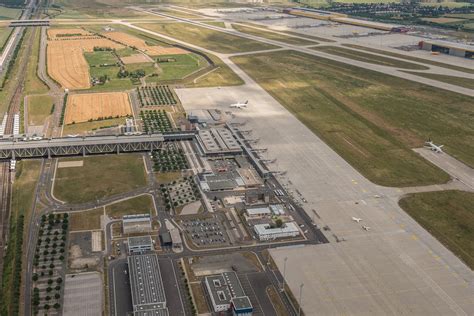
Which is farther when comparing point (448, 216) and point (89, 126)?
point (89, 126)

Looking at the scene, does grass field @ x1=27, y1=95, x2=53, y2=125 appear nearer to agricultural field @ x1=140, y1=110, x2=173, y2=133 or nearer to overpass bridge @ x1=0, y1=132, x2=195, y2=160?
overpass bridge @ x1=0, y1=132, x2=195, y2=160

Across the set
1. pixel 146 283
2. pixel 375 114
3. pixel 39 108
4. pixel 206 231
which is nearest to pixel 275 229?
pixel 206 231

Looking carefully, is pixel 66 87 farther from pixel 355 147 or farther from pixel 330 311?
pixel 330 311

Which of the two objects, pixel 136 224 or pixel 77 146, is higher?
pixel 77 146

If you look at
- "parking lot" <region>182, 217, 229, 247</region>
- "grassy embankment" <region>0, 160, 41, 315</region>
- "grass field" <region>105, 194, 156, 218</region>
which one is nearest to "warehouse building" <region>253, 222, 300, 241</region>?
"parking lot" <region>182, 217, 229, 247</region>

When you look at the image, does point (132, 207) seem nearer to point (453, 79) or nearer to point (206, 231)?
point (206, 231)

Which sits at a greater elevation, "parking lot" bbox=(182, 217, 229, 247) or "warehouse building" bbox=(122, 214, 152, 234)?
"warehouse building" bbox=(122, 214, 152, 234)
